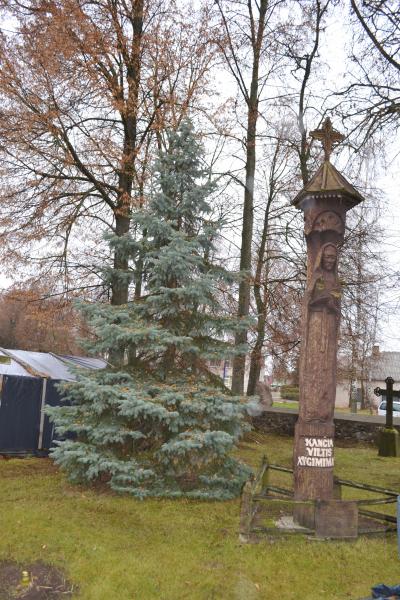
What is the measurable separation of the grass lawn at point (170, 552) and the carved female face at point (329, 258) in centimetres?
383

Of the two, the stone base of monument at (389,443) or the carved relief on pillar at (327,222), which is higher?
the carved relief on pillar at (327,222)

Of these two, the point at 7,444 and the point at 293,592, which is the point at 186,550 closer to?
the point at 293,592

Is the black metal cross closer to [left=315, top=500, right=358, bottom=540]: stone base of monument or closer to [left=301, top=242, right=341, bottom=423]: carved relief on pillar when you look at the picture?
[left=301, top=242, right=341, bottom=423]: carved relief on pillar

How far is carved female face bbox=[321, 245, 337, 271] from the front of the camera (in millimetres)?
7730

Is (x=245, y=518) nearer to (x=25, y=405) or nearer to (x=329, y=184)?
(x=329, y=184)

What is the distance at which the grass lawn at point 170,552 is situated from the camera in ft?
17.3

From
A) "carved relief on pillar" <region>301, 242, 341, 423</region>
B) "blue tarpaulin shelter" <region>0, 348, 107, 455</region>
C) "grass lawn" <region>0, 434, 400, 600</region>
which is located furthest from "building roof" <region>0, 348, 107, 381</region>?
"carved relief on pillar" <region>301, 242, 341, 423</region>

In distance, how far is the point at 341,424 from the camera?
55.7 feet

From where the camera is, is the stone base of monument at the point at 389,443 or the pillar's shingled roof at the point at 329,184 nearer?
the pillar's shingled roof at the point at 329,184

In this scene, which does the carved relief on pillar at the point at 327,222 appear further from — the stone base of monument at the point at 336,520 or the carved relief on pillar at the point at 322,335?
the stone base of monument at the point at 336,520

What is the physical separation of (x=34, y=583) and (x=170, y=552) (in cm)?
166

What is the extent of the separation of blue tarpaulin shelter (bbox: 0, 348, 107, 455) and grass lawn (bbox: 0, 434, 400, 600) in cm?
324

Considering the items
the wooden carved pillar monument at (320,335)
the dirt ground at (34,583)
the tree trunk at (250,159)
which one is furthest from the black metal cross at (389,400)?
the dirt ground at (34,583)

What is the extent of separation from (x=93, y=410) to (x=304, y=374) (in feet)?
12.4
